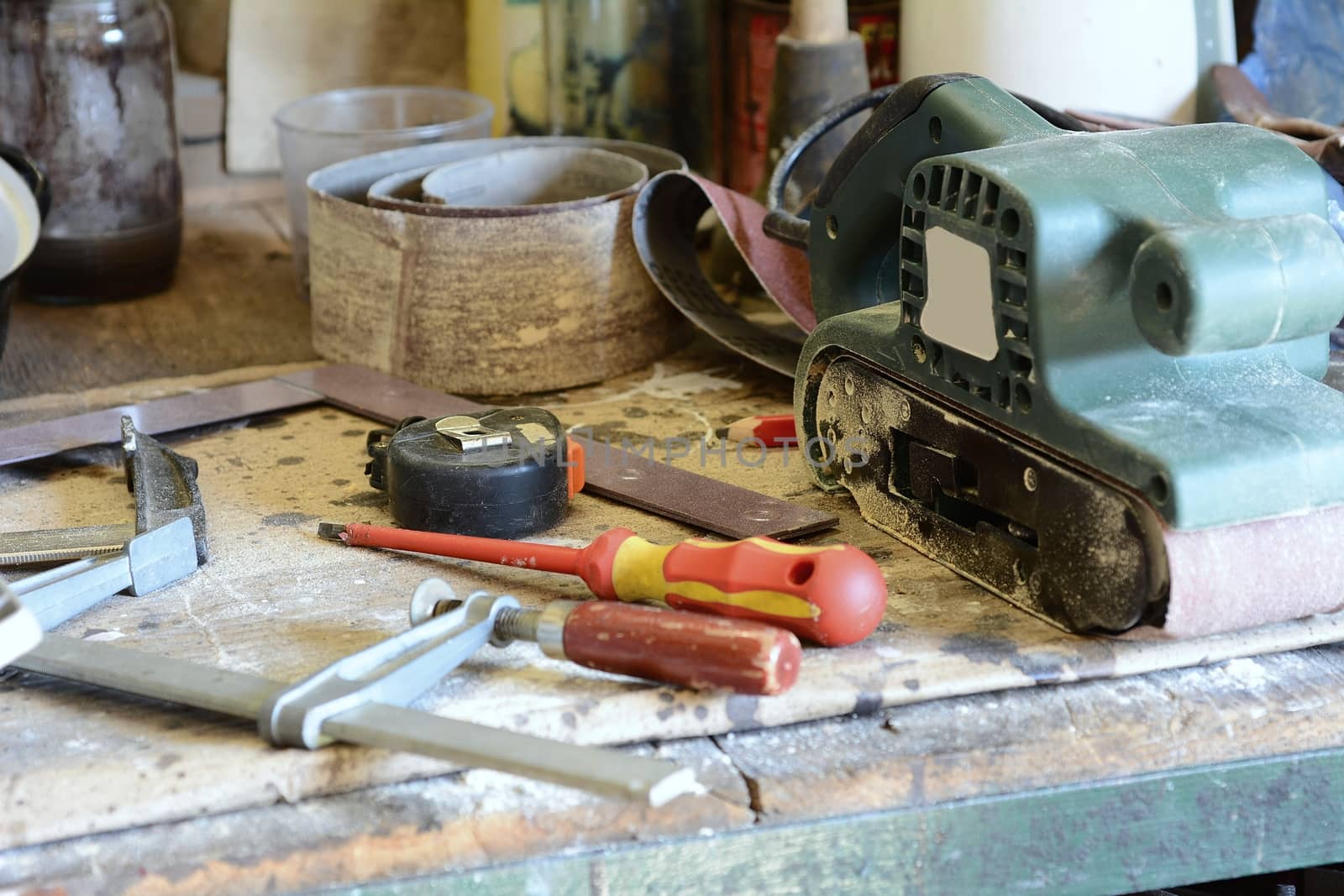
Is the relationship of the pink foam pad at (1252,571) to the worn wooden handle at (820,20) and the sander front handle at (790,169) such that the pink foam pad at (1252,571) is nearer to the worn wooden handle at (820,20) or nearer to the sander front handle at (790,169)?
the sander front handle at (790,169)

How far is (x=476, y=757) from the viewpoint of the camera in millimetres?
603

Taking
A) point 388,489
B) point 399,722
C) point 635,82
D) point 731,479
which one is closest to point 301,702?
point 399,722

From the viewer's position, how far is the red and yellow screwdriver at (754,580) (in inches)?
28.0

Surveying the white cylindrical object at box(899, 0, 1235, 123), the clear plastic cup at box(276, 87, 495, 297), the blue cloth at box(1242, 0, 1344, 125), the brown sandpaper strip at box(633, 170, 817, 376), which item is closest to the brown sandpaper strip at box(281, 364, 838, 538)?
the brown sandpaper strip at box(633, 170, 817, 376)

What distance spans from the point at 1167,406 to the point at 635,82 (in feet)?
3.36

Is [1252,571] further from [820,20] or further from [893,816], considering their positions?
[820,20]

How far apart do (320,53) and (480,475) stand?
3.98 ft

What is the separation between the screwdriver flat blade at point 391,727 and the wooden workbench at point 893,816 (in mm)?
34

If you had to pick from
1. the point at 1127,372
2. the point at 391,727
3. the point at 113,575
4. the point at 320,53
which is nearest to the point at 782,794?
the point at 391,727

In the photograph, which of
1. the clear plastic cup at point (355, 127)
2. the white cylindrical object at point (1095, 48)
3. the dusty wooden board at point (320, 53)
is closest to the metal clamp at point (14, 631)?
the clear plastic cup at point (355, 127)

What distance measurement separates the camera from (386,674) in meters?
0.66

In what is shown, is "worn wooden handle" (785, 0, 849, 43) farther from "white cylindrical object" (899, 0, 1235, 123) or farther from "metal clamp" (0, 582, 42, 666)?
"metal clamp" (0, 582, 42, 666)

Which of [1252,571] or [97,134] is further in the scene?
[97,134]

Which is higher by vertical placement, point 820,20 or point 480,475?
point 820,20
